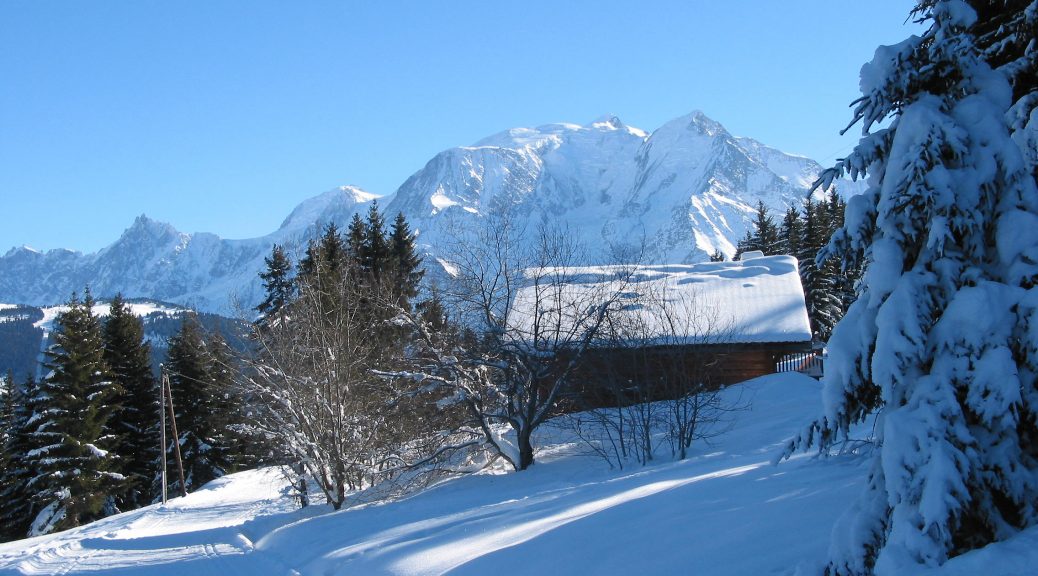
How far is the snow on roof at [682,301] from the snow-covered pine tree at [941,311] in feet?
42.5

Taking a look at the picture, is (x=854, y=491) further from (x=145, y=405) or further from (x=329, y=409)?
(x=145, y=405)

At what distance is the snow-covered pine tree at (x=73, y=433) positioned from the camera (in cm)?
3034

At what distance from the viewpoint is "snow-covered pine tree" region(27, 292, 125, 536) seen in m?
30.3

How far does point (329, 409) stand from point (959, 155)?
53.9 feet

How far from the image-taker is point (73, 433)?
31.7 m

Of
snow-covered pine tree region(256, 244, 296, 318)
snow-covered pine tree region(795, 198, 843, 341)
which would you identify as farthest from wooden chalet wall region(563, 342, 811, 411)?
snow-covered pine tree region(795, 198, 843, 341)

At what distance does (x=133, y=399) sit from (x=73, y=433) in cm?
584

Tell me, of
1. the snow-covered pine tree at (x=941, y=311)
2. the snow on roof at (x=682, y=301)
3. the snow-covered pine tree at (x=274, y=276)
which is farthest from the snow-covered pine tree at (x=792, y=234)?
the snow-covered pine tree at (x=941, y=311)

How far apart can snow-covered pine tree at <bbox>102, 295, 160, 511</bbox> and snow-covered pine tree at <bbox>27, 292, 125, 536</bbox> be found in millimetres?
2563

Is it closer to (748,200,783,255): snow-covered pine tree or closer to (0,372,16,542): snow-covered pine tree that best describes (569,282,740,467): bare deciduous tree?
(0,372,16,542): snow-covered pine tree

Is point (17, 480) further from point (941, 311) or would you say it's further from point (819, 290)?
point (819, 290)

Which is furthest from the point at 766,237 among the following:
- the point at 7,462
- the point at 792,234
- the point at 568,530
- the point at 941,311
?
the point at 941,311

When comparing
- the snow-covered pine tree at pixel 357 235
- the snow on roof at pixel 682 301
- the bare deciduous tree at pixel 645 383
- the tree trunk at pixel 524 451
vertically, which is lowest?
the tree trunk at pixel 524 451

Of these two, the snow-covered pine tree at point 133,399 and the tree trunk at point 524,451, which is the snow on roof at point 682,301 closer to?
the tree trunk at point 524,451
